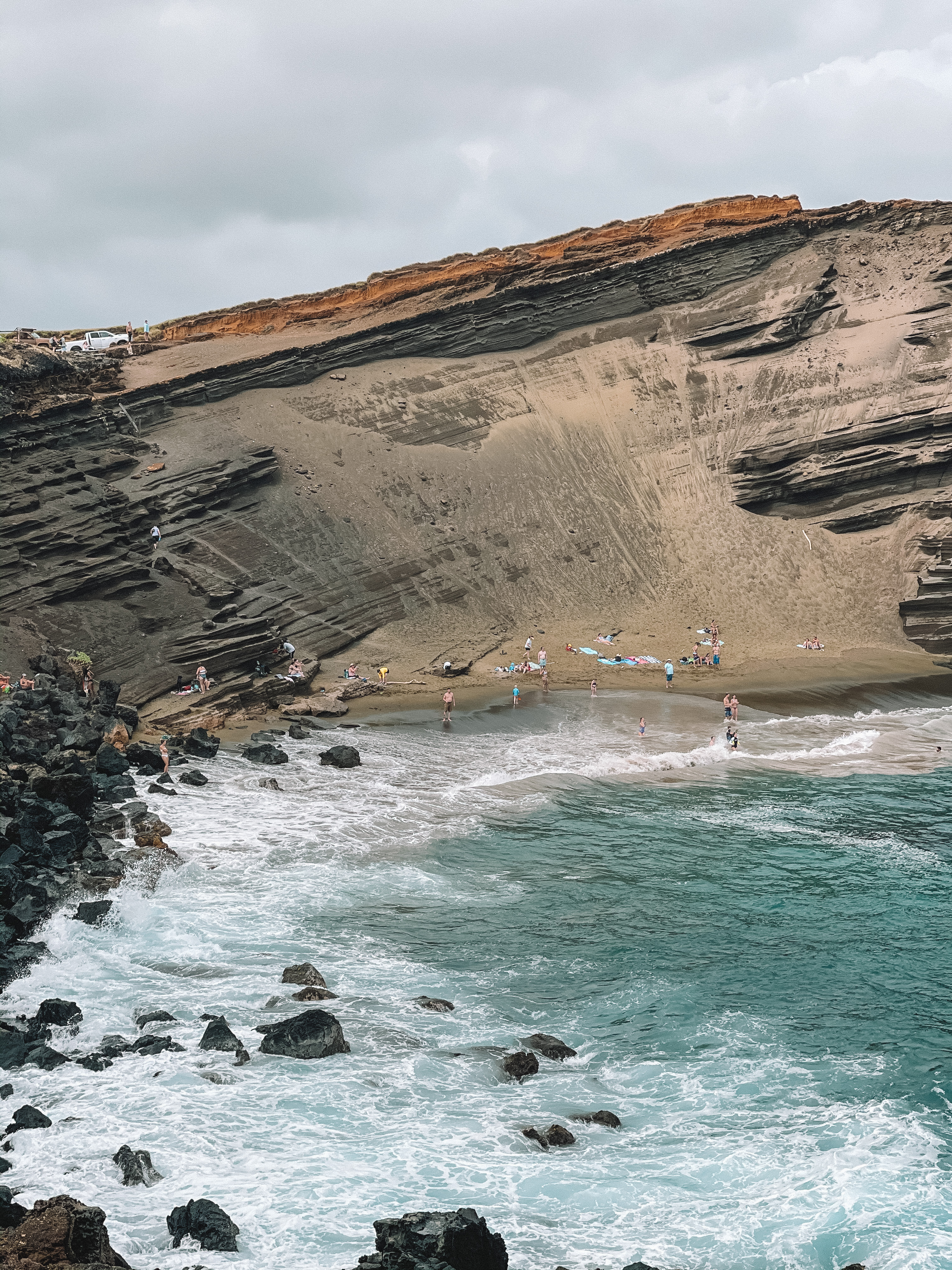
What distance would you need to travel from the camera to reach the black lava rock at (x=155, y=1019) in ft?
48.6

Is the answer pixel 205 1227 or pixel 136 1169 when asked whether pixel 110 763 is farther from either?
pixel 205 1227

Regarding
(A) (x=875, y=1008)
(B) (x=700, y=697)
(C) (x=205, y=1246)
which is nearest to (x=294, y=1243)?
(C) (x=205, y=1246)

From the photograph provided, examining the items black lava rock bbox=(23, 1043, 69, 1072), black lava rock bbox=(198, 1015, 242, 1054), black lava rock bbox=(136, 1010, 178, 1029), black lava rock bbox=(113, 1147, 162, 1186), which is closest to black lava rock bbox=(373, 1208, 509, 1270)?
black lava rock bbox=(113, 1147, 162, 1186)

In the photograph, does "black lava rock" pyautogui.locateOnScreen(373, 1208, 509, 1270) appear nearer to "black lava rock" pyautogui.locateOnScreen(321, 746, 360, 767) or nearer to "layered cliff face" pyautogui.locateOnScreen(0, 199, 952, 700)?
"black lava rock" pyautogui.locateOnScreen(321, 746, 360, 767)

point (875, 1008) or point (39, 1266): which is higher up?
point (39, 1266)

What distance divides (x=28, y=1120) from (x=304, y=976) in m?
4.96

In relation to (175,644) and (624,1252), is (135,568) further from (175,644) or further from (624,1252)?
(624,1252)

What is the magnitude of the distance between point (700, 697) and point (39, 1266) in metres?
30.9

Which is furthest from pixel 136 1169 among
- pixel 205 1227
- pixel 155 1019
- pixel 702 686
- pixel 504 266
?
pixel 504 266

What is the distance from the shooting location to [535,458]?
49625mm

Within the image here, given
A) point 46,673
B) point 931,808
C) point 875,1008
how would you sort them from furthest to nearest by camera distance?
point 46,673 < point 931,808 < point 875,1008

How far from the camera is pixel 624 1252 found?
10.4 metres

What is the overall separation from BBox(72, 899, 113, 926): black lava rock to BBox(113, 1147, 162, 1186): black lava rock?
720cm

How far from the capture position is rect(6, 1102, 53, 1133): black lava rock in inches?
470
